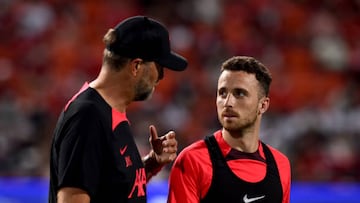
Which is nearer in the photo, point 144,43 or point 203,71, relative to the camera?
point 144,43

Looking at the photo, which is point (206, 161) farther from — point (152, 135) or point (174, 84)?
point (174, 84)

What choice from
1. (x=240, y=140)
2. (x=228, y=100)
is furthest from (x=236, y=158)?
(x=228, y=100)

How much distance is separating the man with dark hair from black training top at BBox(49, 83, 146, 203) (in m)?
0.25

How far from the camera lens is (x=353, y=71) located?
31.7ft

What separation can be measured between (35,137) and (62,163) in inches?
204

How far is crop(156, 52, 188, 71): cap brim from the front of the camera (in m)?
3.19

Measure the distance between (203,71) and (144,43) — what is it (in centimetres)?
617

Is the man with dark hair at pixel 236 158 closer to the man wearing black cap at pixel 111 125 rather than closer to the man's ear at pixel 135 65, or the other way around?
the man wearing black cap at pixel 111 125

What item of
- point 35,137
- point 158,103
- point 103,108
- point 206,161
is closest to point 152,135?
point 206,161

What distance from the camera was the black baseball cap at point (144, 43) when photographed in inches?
123

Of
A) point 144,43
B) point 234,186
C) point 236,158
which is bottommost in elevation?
point 234,186

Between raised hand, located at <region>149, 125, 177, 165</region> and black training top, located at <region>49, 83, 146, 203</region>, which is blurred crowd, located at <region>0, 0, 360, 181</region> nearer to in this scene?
raised hand, located at <region>149, 125, 177, 165</region>

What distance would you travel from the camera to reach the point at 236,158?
346 cm

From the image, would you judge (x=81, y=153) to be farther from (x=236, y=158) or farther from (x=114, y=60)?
(x=236, y=158)
